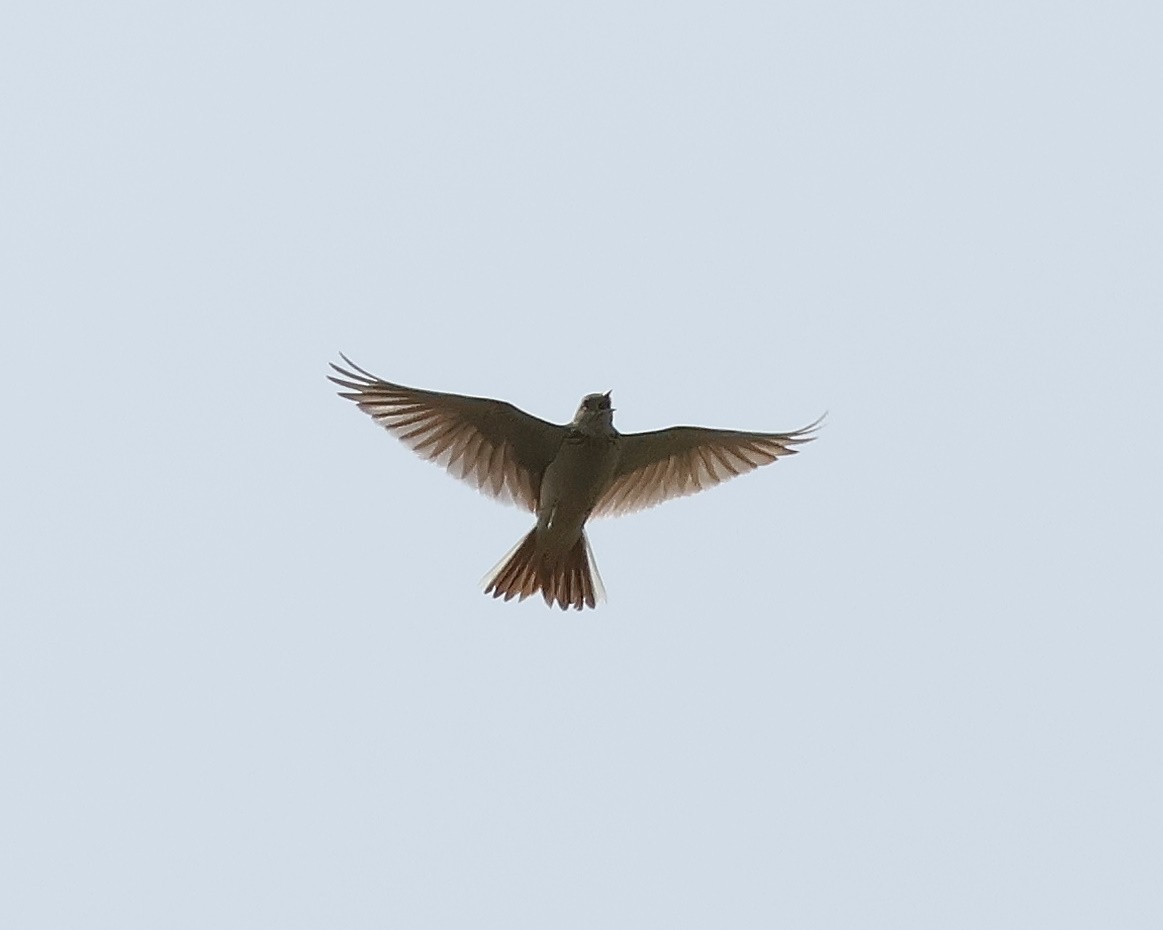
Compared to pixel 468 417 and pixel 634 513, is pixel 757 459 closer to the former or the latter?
pixel 634 513

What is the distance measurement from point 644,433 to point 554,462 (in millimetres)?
749

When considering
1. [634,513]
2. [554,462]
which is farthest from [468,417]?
[634,513]

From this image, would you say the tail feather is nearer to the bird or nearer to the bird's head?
the bird

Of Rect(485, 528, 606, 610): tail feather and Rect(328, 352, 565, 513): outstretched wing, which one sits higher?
Rect(328, 352, 565, 513): outstretched wing

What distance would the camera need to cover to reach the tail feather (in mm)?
14898

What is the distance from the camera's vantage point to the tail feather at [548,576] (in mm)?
14898

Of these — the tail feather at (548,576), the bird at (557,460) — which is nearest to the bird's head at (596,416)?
the bird at (557,460)

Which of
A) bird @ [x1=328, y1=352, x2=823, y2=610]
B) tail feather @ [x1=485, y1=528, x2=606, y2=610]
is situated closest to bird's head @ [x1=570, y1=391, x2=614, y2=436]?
bird @ [x1=328, y1=352, x2=823, y2=610]

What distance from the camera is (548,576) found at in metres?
15.0

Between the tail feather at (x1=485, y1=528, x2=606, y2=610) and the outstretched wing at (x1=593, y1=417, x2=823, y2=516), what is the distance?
18.9 inches

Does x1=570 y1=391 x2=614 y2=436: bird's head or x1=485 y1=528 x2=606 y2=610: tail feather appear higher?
x1=570 y1=391 x2=614 y2=436: bird's head

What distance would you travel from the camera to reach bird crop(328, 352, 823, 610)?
46.7ft

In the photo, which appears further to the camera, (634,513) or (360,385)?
(634,513)

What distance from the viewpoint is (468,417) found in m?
14.4
